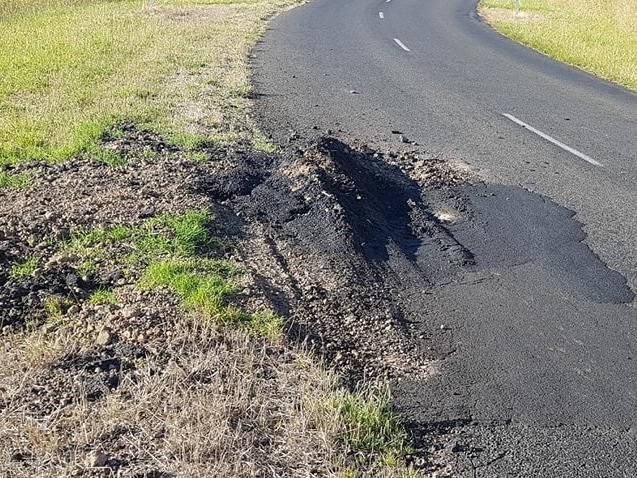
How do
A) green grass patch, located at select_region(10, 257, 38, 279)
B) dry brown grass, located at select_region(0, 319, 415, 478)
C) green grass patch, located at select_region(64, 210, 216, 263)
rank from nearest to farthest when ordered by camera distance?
dry brown grass, located at select_region(0, 319, 415, 478)
green grass patch, located at select_region(10, 257, 38, 279)
green grass patch, located at select_region(64, 210, 216, 263)

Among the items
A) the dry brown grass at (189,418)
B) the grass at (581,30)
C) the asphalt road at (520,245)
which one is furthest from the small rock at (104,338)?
the grass at (581,30)

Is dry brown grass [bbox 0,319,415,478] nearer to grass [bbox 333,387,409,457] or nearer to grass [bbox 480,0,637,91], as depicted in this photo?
grass [bbox 333,387,409,457]

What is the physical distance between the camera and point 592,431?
376cm

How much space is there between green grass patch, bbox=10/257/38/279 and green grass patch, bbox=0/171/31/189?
1669mm

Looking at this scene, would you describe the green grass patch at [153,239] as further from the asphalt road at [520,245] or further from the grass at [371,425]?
the grass at [371,425]

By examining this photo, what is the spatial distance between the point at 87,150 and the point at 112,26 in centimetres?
1198

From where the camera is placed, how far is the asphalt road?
3791 millimetres

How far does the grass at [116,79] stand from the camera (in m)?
8.27

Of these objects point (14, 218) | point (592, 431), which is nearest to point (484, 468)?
point (592, 431)

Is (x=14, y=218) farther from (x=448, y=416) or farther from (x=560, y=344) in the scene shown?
(x=560, y=344)

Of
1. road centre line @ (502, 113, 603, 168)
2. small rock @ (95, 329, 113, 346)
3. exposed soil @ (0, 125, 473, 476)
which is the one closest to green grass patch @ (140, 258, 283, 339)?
exposed soil @ (0, 125, 473, 476)

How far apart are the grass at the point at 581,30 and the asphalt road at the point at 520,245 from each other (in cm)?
116

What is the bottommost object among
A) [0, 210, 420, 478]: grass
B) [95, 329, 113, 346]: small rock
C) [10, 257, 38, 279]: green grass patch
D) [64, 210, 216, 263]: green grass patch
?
[10, 257, 38, 279]: green grass patch

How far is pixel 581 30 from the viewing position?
71.3 ft
